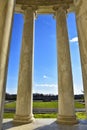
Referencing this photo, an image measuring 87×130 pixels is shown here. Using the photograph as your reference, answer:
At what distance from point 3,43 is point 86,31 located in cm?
6358

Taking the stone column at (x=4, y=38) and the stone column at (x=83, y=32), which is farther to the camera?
the stone column at (x=83, y=32)

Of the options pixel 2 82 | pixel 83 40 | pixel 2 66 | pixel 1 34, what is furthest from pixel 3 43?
pixel 83 40

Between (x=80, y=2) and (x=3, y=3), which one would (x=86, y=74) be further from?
(x=3, y=3)

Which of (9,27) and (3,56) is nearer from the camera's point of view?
(3,56)

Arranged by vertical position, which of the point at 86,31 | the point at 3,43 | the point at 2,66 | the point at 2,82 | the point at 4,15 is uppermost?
the point at 4,15

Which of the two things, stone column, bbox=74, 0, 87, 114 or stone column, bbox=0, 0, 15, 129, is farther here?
stone column, bbox=74, 0, 87, 114

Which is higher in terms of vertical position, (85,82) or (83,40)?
(83,40)

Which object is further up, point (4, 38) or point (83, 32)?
point (83, 32)

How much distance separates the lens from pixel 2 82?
138 metres

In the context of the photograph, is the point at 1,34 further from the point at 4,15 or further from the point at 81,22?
the point at 81,22

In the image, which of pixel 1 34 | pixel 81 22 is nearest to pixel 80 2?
pixel 81 22

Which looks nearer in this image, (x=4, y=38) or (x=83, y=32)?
(x=4, y=38)

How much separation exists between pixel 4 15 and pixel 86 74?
77060 mm

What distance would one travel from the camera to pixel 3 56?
14138cm
